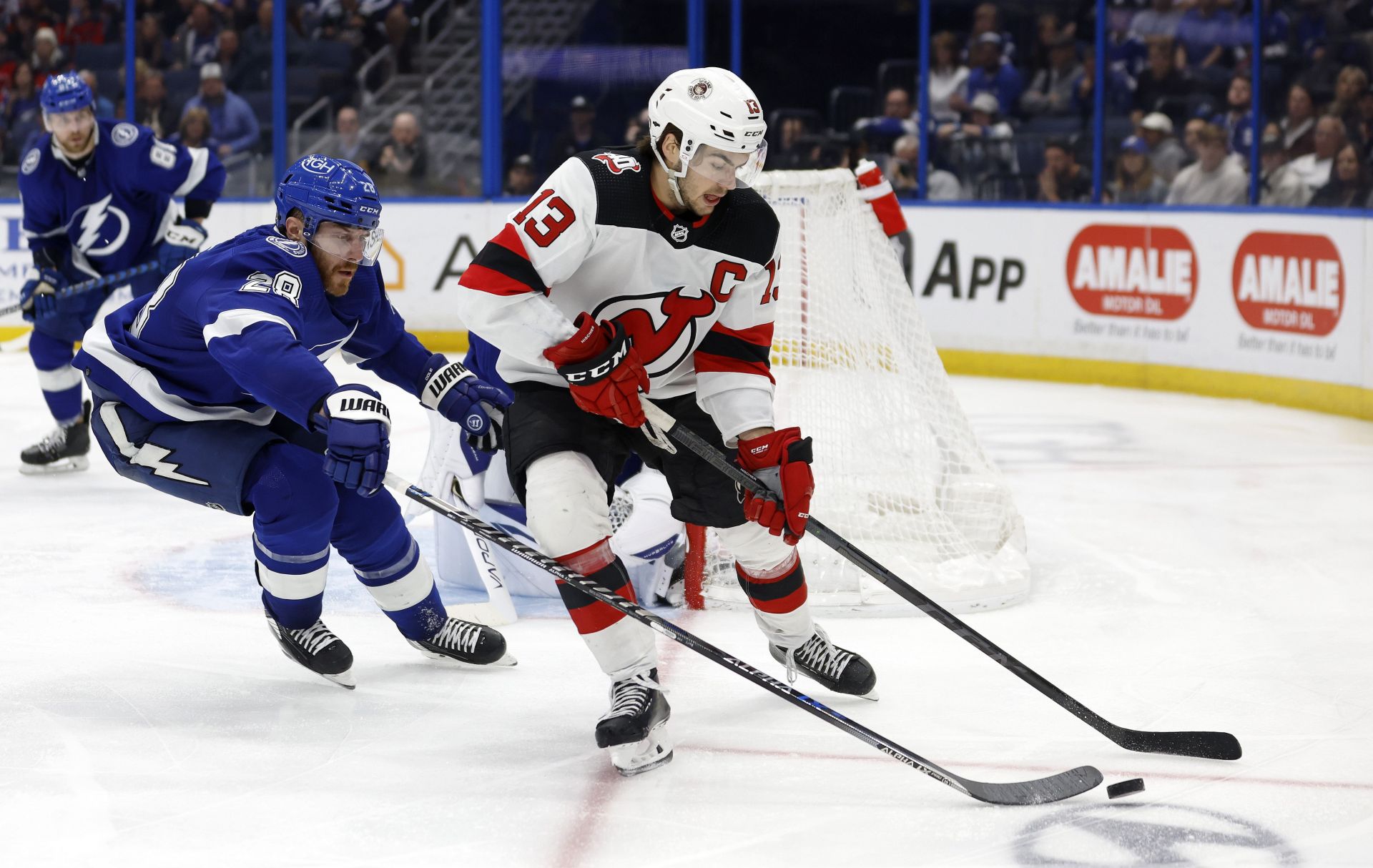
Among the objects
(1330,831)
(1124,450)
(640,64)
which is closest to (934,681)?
(1330,831)

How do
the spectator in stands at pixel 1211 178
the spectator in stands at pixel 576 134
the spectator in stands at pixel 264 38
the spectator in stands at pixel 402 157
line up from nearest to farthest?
1. the spectator in stands at pixel 1211 178
2. the spectator in stands at pixel 402 157
3. the spectator in stands at pixel 264 38
4. the spectator in stands at pixel 576 134

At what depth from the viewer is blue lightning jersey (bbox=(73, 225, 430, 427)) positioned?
2377mm

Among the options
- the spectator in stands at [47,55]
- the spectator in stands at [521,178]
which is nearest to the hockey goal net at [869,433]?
the spectator in stands at [521,178]

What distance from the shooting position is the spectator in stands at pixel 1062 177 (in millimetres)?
6973

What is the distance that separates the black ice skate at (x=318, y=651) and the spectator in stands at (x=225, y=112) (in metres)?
5.64

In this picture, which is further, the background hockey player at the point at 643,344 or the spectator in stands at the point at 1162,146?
the spectator in stands at the point at 1162,146

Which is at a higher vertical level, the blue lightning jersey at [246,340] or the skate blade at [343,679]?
the blue lightning jersey at [246,340]

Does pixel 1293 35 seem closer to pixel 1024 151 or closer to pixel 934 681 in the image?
pixel 1024 151

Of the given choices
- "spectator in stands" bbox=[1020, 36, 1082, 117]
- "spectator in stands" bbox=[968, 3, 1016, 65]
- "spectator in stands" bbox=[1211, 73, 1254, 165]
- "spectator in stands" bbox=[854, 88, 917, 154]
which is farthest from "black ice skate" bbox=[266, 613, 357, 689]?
"spectator in stands" bbox=[968, 3, 1016, 65]

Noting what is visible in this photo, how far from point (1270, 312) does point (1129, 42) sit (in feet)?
5.26

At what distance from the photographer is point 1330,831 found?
212 centimetres

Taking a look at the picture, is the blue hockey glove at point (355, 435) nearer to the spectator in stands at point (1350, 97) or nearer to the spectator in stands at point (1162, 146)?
the spectator in stands at point (1350, 97)

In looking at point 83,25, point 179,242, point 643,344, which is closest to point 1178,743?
point 643,344

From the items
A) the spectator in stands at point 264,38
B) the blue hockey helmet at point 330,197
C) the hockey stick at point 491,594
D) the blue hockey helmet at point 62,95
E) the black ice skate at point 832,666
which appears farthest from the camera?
the spectator in stands at point 264,38
